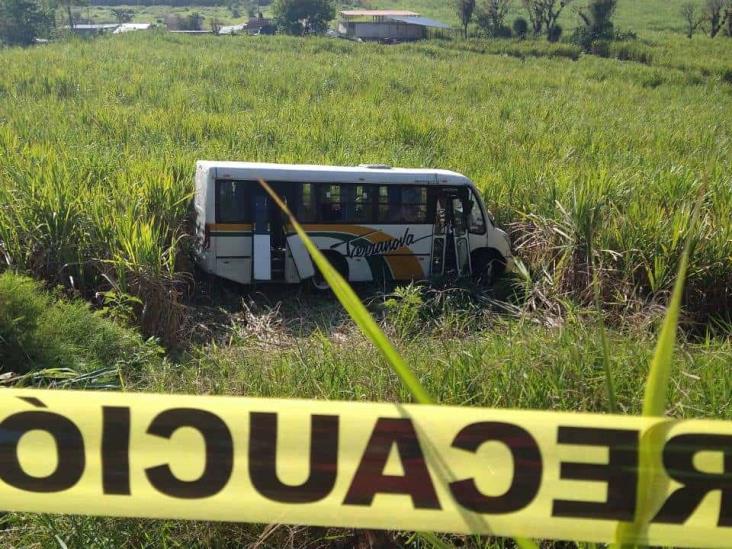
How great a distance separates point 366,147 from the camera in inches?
539

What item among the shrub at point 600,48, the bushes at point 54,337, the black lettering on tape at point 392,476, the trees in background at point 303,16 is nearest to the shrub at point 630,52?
the shrub at point 600,48

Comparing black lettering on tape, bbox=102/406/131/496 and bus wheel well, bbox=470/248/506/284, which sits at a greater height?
black lettering on tape, bbox=102/406/131/496

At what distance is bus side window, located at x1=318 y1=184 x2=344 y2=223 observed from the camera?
9.58 metres

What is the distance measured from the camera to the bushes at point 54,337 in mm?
5465

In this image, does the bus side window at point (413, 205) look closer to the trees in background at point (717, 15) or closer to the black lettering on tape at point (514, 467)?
the black lettering on tape at point (514, 467)

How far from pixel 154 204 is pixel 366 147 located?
18.0 feet

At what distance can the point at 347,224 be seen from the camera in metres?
9.73

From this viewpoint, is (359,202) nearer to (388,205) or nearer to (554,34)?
(388,205)

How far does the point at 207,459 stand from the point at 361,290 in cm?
771

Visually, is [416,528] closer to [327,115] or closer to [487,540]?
[487,540]

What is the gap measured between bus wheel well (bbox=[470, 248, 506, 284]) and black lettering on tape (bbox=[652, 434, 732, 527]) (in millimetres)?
7680

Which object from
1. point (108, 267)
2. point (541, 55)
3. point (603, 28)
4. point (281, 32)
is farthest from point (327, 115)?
point (281, 32)

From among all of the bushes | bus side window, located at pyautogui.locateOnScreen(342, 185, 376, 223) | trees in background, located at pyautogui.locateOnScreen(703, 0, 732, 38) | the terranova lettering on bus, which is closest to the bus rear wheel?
the terranova lettering on bus

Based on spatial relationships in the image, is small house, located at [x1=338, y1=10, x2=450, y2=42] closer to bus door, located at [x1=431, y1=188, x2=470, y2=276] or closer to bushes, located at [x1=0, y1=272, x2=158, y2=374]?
bus door, located at [x1=431, y1=188, x2=470, y2=276]
